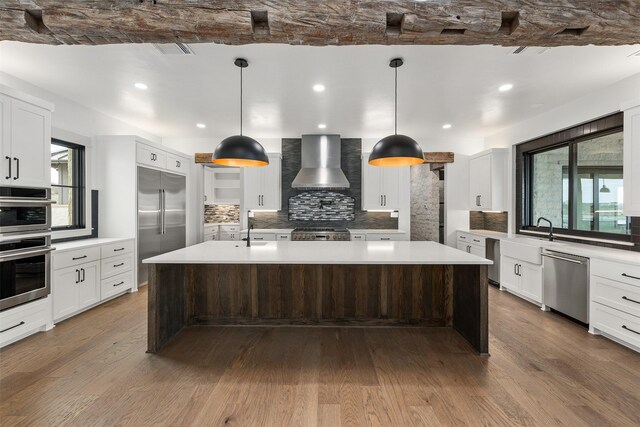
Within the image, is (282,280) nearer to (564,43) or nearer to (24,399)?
(24,399)

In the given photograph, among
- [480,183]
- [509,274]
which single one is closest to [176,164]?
[480,183]

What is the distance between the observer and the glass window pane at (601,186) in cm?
364

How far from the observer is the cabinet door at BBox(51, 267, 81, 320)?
327 cm

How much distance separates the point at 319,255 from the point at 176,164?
4.02 meters

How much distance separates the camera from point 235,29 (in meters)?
1.69

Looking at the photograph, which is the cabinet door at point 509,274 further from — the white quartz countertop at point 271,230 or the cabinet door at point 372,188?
the white quartz countertop at point 271,230

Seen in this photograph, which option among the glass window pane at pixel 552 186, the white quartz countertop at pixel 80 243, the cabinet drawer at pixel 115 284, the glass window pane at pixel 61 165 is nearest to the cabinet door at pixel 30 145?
the white quartz countertop at pixel 80 243

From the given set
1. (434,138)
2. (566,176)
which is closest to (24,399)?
(566,176)

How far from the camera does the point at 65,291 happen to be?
133 inches

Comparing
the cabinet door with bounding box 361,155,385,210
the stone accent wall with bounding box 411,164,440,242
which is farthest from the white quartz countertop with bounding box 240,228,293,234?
the stone accent wall with bounding box 411,164,440,242

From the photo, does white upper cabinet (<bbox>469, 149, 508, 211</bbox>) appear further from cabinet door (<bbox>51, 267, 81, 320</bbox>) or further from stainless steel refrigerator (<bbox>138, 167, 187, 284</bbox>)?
cabinet door (<bbox>51, 267, 81, 320</bbox>)

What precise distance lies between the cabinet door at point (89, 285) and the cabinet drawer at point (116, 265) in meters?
0.11

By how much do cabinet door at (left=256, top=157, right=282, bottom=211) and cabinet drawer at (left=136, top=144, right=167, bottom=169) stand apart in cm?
167

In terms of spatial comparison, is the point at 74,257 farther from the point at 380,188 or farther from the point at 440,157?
the point at 440,157
